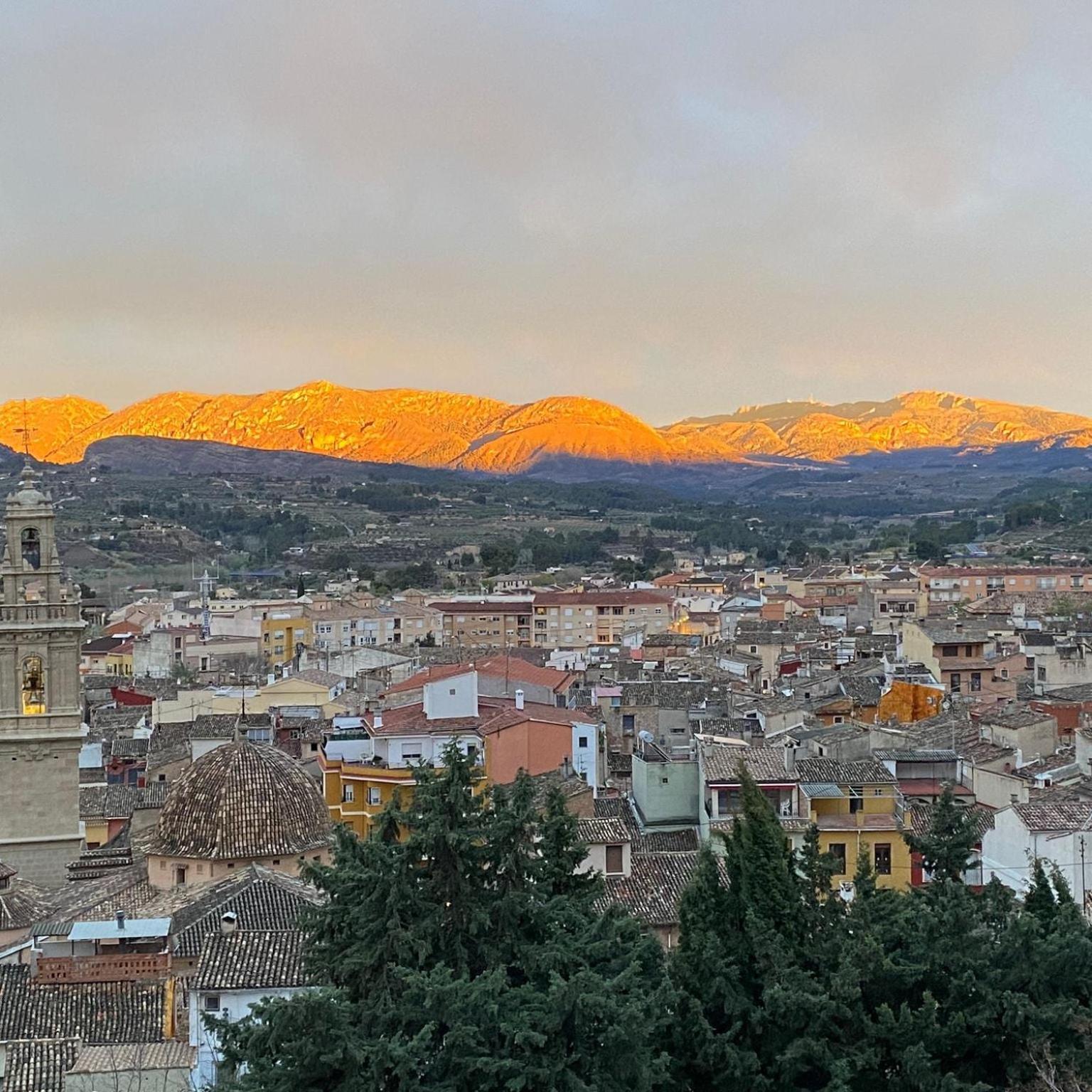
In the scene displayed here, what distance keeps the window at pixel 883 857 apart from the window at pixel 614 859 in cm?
411

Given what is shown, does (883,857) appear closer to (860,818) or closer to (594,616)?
(860,818)

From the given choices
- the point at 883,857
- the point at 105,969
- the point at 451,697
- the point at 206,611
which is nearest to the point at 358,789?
the point at 451,697

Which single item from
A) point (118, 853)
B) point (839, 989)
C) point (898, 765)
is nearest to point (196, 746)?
point (118, 853)

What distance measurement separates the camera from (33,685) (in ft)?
82.2

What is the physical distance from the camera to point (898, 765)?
2873 centimetres

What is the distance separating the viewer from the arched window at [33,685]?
81.9 feet

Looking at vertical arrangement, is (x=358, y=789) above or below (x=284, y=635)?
above

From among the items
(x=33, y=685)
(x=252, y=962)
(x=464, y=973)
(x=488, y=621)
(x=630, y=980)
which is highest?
(x=33, y=685)

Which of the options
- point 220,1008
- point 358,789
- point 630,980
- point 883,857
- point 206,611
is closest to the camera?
point 630,980

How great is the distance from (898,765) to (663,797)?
15.5 ft

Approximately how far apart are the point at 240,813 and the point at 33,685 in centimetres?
572

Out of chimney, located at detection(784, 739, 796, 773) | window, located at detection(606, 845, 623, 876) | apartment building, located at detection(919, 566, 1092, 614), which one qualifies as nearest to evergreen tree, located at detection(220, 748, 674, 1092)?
window, located at detection(606, 845, 623, 876)

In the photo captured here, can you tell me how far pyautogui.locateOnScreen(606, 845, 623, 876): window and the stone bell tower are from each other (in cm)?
827

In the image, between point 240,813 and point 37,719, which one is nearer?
point 240,813
